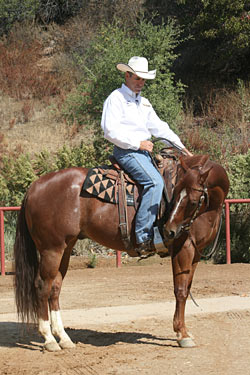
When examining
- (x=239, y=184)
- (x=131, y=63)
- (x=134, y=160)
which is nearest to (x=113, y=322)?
(x=134, y=160)

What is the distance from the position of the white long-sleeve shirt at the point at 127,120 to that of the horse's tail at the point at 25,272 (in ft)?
4.22

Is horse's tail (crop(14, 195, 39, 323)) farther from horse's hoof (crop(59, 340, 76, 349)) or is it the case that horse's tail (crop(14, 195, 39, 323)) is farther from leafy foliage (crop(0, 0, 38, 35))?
leafy foliage (crop(0, 0, 38, 35))

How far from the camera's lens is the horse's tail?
6.15m

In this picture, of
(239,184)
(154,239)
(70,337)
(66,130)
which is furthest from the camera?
(66,130)

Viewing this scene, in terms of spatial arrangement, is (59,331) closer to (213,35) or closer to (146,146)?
(146,146)

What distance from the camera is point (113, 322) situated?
281 inches

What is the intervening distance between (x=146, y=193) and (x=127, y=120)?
833mm

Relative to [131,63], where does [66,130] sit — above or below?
below

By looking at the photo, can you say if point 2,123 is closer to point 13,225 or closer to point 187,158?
point 13,225

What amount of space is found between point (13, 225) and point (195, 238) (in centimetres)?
839

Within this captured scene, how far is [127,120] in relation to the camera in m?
6.11

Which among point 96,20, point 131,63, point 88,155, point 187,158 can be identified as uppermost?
point 96,20

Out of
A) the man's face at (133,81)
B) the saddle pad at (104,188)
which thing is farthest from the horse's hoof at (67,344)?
the man's face at (133,81)

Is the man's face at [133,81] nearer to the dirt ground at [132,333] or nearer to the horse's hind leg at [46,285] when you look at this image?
the horse's hind leg at [46,285]
